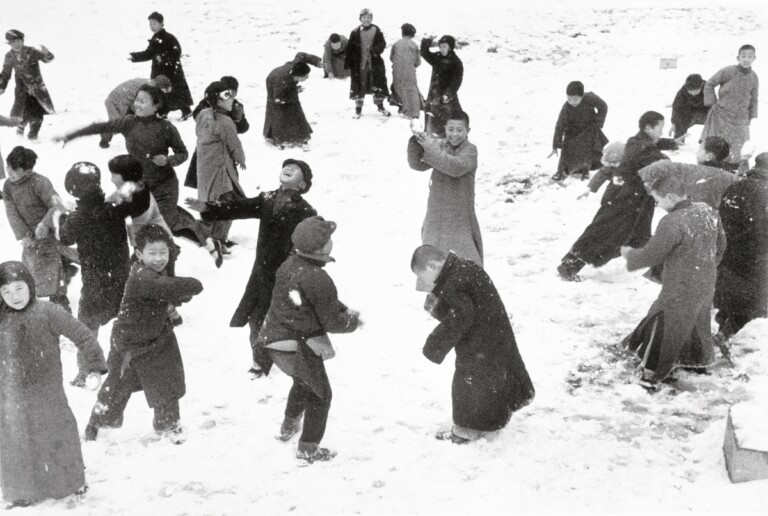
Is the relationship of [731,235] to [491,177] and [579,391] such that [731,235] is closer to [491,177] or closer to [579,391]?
[579,391]

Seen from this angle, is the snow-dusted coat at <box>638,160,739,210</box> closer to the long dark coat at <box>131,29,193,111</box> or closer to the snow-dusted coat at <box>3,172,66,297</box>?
the snow-dusted coat at <box>3,172,66,297</box>

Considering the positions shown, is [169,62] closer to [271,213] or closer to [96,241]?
[96,241]

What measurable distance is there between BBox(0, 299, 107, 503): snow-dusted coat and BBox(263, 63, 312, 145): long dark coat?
25.1ft

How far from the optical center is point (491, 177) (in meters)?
10.8

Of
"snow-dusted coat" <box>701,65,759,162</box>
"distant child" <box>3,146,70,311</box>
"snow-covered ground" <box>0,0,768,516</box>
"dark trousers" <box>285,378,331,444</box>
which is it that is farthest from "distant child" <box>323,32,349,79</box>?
"dark trousers" <box>285,378,331,444</box>

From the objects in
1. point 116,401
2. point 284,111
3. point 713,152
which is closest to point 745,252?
point 713,152

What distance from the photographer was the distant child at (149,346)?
4984 mm

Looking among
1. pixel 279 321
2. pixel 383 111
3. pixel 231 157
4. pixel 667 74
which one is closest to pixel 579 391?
pixel 279 321

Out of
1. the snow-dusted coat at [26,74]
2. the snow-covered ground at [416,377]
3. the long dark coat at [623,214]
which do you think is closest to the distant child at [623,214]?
the long dark coat at [623,214]

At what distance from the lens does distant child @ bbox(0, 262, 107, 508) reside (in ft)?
14.5

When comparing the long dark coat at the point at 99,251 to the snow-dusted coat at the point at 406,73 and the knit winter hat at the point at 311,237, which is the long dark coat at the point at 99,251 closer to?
the knit winter hat at the point at 311,237

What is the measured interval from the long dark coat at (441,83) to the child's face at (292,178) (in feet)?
21.5

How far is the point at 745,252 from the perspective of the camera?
6.28 metres

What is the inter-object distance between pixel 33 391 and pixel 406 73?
9680 millimetres
